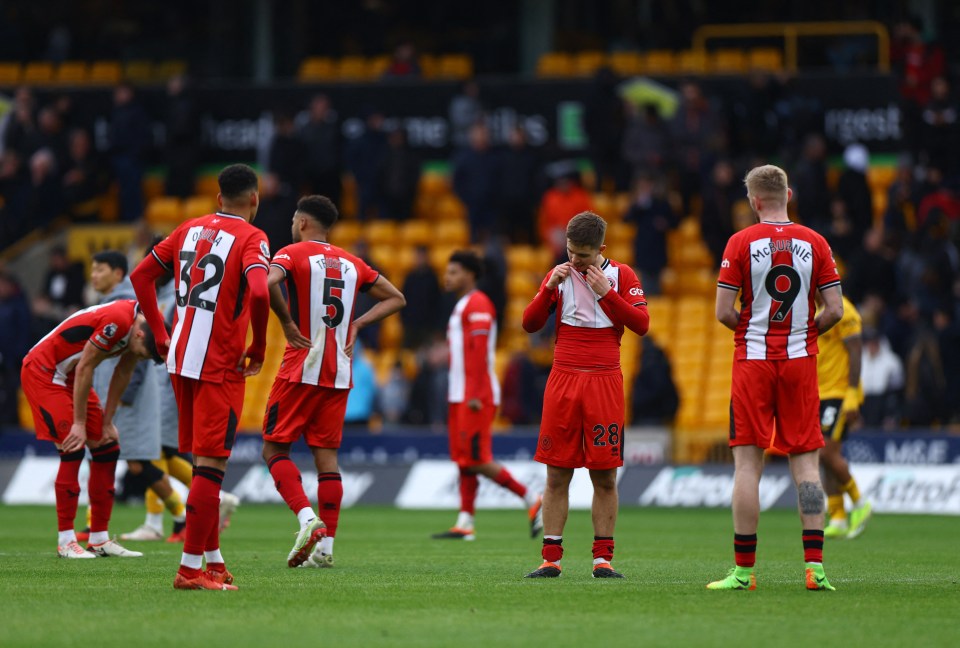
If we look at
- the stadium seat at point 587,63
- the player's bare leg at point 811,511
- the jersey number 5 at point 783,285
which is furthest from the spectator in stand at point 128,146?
the player's bare leg at point 811,511

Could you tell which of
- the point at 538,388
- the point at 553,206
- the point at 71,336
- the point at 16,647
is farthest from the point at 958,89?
the point at 16,647

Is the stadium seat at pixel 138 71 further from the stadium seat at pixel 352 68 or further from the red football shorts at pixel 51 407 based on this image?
the red football shorts at pixel 51 407

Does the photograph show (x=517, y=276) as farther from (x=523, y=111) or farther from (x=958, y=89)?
(x=958, y=89)

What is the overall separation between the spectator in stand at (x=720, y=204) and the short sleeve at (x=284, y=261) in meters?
13.9

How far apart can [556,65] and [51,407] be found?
713 inches

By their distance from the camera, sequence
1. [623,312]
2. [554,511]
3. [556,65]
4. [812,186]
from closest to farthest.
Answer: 1. [623,312]
2. [554,511]
3. [812,186]
4. [556,65]

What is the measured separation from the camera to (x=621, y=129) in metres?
26.2

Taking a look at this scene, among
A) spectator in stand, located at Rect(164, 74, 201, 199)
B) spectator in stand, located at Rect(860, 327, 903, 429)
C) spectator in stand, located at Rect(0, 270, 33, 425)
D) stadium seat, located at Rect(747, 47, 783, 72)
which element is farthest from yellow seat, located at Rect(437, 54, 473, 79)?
spectator in stand, located at Rect(860, 327, 903, 429)

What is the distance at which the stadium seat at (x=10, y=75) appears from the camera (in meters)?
31.2

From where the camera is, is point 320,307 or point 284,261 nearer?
point 284,261

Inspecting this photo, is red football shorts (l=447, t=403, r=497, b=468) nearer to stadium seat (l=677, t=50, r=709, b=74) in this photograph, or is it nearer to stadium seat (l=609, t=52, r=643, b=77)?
stadium seat (l=677, t=50, r=709, b=74)

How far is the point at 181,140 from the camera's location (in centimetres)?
2773

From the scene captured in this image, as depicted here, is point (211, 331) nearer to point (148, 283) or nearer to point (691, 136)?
point (148, 283)

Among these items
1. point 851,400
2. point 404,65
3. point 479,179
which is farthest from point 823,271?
point 404,65
